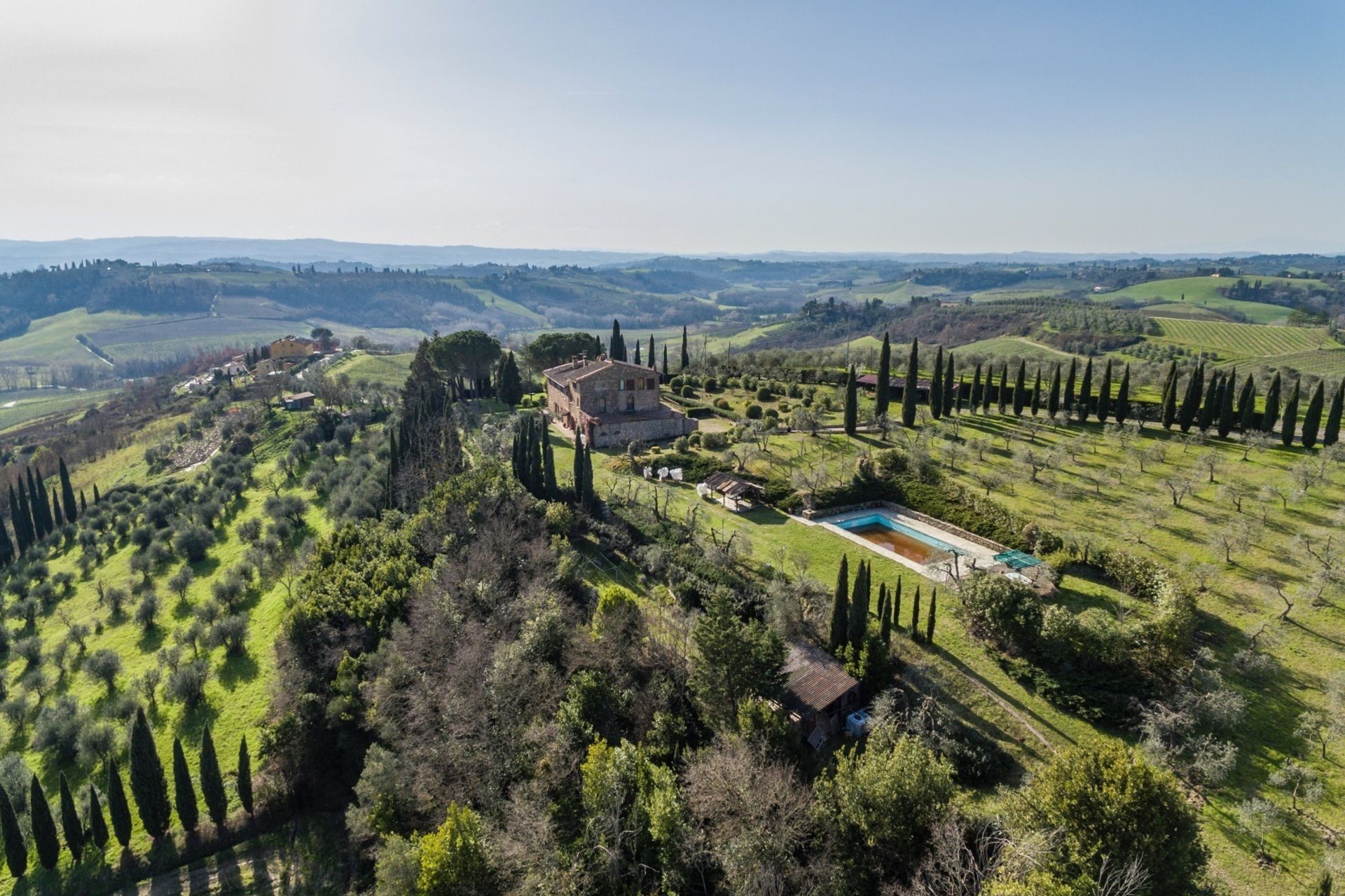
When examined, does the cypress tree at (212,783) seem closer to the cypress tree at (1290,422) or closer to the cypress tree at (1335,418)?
the cypress tree at (1290,422)

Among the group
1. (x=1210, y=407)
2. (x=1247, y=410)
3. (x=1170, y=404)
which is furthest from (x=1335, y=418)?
(x=1170, y=404)

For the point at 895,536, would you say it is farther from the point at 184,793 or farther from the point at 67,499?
the point at 67,499

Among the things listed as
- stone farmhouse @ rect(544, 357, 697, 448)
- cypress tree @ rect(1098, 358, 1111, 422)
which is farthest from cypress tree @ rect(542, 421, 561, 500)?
cypress tree @ rect(1098, 358, 1111, 422)

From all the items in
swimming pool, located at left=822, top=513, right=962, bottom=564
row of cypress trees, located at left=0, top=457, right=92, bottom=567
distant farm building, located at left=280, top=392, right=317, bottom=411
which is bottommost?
row of cypress trees, located at left=0, top=457, right=92, bottom=567

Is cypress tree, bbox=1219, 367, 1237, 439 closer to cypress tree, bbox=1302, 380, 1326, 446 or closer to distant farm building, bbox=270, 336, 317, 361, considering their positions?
cypress tree, bbox=1302, 380, 1326, 446

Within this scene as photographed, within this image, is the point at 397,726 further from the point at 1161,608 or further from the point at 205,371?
the point at 205,371

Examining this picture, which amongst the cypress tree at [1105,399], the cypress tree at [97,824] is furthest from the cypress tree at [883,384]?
the cypress tree at [97,824]
